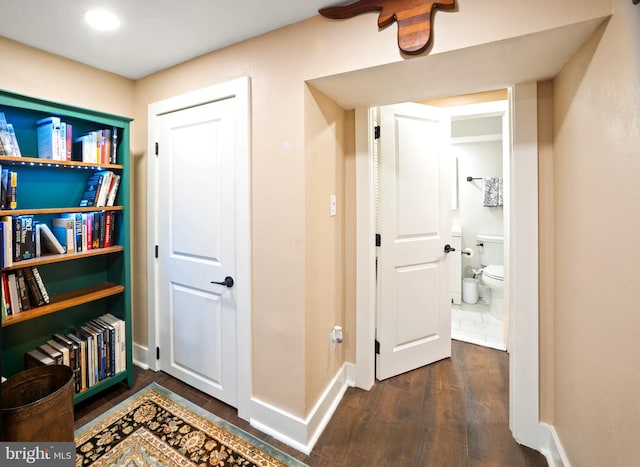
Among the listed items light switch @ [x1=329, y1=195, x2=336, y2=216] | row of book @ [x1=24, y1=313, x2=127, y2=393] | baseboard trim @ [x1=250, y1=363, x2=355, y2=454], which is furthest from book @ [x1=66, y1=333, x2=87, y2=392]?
light switch @ [x1=329, y1=195, x2=336, y2=216]

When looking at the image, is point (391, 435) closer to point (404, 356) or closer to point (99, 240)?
point (404, 356)

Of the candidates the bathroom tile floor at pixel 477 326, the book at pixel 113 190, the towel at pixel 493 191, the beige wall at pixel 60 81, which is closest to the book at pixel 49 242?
the book at pixel 113 190

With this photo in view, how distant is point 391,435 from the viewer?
1584mm

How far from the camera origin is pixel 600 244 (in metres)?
1.01

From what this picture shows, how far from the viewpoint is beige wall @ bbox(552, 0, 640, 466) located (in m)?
0.84

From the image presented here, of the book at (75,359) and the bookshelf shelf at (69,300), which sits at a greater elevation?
the bookshelf shelf at (69,300)

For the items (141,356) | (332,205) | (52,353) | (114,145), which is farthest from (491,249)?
(52,353)

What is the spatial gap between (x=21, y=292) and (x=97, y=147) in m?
0.98

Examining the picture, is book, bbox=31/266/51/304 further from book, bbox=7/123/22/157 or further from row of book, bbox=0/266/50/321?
book, bbox=7/123/22/157

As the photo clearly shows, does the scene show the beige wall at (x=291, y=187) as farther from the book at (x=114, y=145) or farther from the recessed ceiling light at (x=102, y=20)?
the book at (x=114, y=145)

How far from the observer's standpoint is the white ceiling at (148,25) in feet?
4.38

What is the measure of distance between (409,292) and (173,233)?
1835mm

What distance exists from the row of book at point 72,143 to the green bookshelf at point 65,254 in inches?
1.6

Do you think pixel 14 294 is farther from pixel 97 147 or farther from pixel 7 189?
pixel 97 147
